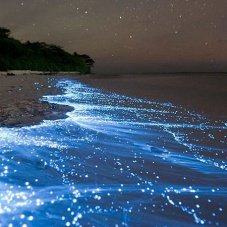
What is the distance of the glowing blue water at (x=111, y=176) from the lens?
144 inches

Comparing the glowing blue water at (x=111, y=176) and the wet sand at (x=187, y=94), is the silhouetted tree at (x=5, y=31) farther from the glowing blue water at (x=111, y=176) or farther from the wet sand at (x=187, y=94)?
the glowing blue water at (x=111, y=176)

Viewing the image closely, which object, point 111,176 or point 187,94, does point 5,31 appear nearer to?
point 187,94

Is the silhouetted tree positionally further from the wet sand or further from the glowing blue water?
the glowing blue water

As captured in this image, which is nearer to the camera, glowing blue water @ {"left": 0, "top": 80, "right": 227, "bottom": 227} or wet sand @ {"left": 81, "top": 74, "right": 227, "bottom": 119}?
glowing blue water @ {"left": 0, "top": 80, "right": 227, "bottom": 227}

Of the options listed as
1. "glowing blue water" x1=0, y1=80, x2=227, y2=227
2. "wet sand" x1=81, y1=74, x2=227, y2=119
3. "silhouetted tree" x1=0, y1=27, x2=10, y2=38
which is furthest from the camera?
"silhouetted tree" x1=0, y1=27, x2=10, y2=38

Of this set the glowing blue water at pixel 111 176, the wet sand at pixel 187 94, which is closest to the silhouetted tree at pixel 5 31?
the wet sand at pixel 187 94

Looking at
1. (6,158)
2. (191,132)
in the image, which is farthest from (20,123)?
(191,132)

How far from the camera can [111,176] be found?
493 cm

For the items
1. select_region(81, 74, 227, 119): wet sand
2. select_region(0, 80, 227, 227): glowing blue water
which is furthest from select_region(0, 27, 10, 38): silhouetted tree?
select_region(0, 80, 227, 227): glowing blue water

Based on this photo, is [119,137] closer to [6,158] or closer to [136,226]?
[6,158]

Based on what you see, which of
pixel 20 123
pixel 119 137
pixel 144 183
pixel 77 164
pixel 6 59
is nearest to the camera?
pixel 144 183

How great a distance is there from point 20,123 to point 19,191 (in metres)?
4.31

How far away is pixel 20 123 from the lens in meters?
8.34

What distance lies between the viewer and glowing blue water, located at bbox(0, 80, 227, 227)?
3668mm
